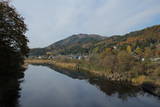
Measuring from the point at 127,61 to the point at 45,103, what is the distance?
22518mm

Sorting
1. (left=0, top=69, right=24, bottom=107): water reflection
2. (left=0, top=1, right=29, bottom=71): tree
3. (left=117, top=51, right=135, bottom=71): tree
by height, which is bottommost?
(left=0, top=69, right=24, bottom=107): water reflection

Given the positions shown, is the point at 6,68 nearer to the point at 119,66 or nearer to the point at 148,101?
the point at 148,101

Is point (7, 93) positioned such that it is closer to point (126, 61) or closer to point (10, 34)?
point (10, 34)

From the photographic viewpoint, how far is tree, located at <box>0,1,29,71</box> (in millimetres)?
17578

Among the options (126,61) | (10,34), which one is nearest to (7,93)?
(10,34)

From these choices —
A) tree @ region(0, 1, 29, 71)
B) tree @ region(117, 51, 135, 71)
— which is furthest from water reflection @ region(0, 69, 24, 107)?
tree @ region(117, 51, 135, 71)

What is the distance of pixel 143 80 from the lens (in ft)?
98.2

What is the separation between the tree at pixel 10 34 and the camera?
57.7ft

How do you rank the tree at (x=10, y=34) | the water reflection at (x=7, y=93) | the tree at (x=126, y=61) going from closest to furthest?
the water reflection at (x=7, y=93), the tree at (x=10, y=34), the tree at (x=126, y=61)

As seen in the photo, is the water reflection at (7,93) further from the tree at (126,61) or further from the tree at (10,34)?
the tree at (126,61)

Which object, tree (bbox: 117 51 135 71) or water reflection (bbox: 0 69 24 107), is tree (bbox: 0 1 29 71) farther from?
tree (bbox: 117 51 135 71)

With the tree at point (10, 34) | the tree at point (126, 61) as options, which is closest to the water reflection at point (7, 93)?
the tree at point (10, 34)

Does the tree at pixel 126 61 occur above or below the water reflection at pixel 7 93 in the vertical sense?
above

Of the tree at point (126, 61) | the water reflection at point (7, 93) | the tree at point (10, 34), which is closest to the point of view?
the water reflection at point (7, 93)
